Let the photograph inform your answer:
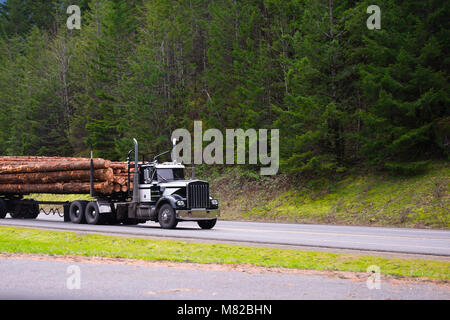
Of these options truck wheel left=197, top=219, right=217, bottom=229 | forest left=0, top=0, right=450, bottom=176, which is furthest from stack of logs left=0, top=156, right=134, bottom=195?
forest left=0, top=0, right=450, bottom=176

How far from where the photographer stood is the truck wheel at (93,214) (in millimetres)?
22844

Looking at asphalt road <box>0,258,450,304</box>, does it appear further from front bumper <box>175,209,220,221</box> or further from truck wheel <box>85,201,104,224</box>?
truck wheel <box>85,201,104,224</box>

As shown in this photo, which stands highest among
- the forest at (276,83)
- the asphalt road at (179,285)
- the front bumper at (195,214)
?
the forest at (276,83)

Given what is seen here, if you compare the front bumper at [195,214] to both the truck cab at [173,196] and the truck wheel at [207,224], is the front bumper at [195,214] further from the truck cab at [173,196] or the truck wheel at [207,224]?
the truck wheel at [207,224]

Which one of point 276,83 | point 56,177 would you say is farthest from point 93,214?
point 276,83

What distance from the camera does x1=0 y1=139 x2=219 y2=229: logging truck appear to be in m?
Result: 20.2

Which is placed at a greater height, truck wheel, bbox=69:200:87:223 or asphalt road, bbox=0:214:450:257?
truck wheel, bbox=69:200:87:223

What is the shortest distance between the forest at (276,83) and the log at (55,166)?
9.89 m

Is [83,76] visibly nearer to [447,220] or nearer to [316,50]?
[316,50]

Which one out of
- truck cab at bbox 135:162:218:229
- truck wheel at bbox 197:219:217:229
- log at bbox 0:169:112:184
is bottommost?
truck wheel at bbox 197:219:217:229

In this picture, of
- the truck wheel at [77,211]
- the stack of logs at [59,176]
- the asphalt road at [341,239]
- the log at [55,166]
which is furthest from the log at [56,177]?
the asphalt road at [341,239]

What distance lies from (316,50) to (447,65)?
21.6 feet

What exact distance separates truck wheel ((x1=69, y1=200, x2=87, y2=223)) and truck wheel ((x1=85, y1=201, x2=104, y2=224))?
281mm

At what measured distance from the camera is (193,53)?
1708 inches
